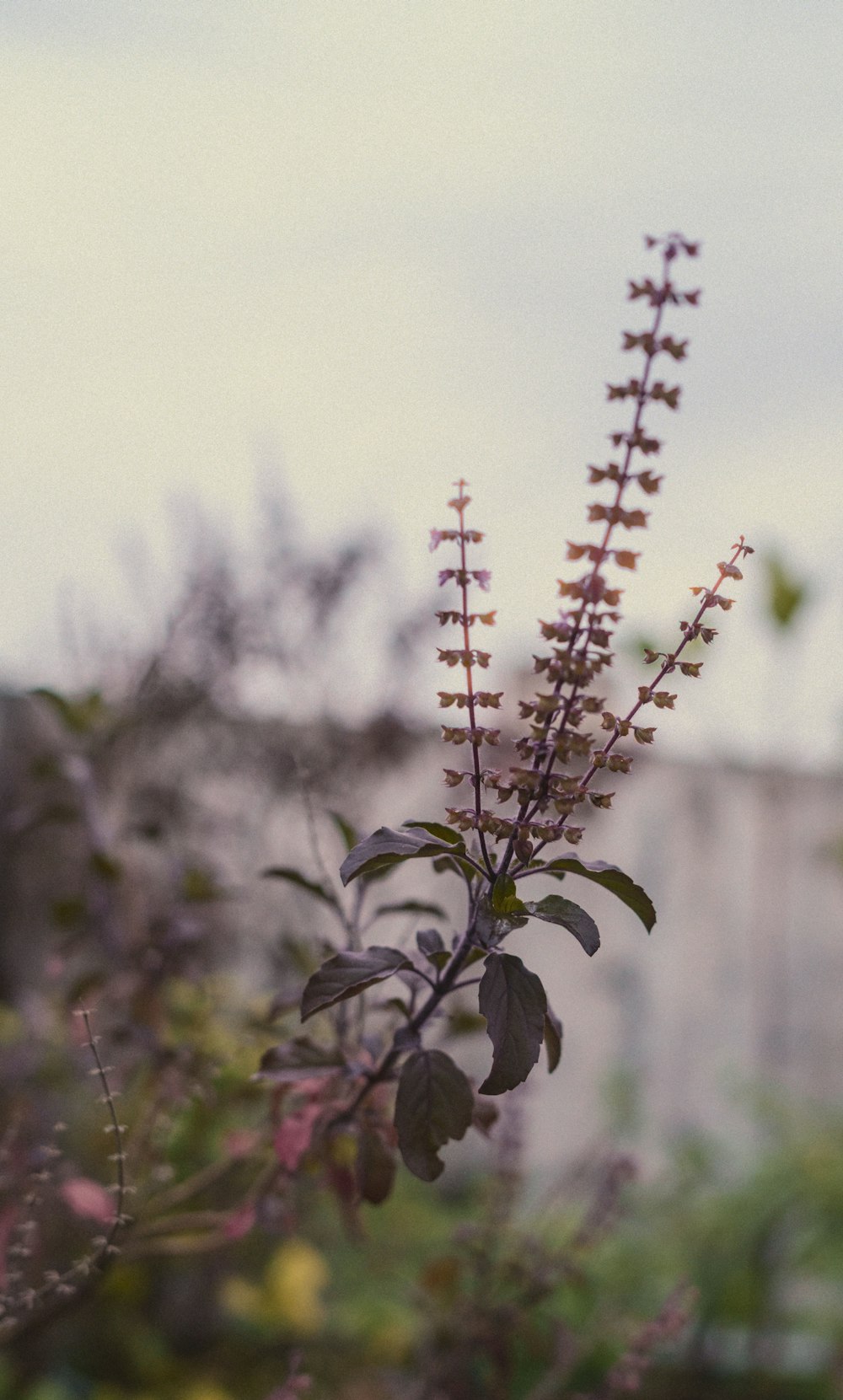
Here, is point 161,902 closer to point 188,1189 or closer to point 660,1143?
point 188,1189

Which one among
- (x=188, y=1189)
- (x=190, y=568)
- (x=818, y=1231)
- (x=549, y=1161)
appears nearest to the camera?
(x=188, y=1189)

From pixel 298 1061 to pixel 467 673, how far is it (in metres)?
0.28

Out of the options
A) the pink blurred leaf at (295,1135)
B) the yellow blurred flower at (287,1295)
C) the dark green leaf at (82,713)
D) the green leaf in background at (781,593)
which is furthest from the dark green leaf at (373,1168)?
the green leaf in background at (781,593)

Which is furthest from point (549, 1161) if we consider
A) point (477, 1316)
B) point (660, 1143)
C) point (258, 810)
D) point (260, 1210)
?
point (260, 1210)

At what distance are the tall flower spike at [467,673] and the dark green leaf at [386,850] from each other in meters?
0.02

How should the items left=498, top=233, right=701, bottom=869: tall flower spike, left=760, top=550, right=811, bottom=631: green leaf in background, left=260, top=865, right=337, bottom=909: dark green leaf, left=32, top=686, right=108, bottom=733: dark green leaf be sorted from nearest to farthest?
left=498, top=233, right=701, bottom=869: tall flower spike, left=260, top=865, right=337, bottom=909: dark green leaf, left=32, top=686, right=108, bottom=733: dark green leaf, left=760, top=550, right=811, bottom=631: green leaf in background

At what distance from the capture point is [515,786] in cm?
55

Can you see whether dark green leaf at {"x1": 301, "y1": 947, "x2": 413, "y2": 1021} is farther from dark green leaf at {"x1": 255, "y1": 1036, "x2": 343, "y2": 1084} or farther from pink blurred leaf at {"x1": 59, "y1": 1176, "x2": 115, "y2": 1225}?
pink blurred leaf at {"x1": 59, "y1": 1176, "x2": 115, "y2": 1225}

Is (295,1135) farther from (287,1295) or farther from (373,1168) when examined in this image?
(287,1295)

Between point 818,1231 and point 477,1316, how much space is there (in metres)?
2.06

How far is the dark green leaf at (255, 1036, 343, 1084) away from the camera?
27.1 inches

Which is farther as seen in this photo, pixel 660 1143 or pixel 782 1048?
pixel 782 1048

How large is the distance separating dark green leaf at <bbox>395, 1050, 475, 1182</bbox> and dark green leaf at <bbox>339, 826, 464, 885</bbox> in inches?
4.2

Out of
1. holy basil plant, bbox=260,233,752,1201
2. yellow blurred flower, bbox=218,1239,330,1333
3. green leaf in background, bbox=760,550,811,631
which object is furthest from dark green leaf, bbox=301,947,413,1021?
green leaf in background, bbox=760,550,811,631
